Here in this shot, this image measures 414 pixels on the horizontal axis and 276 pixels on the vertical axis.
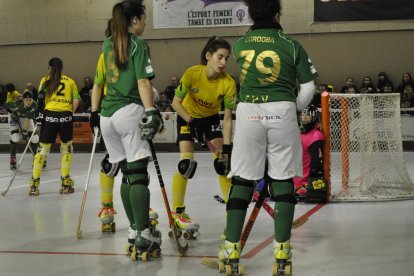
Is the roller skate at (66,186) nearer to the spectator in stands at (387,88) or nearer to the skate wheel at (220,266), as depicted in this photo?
the skate wheel at (220,266)

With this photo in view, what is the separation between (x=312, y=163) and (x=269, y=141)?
3.55m

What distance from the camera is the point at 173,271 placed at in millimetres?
4523

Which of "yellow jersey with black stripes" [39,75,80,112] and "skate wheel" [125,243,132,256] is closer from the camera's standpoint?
"skate wheel" [125,243,132,256]

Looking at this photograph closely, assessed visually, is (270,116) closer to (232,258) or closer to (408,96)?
(232,258)

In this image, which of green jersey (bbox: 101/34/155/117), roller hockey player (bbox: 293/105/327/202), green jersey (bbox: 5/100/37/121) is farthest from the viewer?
green jersey (bbox: 5/100/37/121)

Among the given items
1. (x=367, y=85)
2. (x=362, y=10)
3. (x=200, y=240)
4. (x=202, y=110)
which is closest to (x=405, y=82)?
(x=367, y=85)

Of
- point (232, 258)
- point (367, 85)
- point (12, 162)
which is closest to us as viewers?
point (232, 258)

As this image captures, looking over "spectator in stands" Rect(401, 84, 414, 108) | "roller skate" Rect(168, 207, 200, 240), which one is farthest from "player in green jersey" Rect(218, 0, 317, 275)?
"spectator in stands" Rect(401, 84, 414, 108)

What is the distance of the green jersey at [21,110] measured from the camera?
398 inches

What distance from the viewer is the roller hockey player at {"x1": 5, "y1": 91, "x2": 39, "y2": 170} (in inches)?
404

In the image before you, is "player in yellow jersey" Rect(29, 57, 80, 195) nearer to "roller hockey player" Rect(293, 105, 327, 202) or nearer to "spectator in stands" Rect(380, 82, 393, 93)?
"roller hockey player" Rect(293, 105, 327, 202)

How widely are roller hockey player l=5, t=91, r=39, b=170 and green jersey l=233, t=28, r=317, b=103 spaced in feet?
20.4

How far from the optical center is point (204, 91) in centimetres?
562

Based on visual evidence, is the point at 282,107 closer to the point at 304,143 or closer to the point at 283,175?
the point at 283,175
